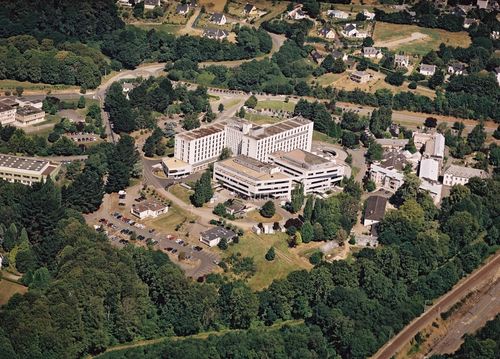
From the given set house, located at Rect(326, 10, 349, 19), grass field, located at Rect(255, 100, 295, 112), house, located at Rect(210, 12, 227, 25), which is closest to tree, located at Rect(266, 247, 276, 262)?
grass field, located at Rect(255, 100, 295, 112)

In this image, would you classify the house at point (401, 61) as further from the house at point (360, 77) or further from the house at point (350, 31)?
the house at point (350, 31)

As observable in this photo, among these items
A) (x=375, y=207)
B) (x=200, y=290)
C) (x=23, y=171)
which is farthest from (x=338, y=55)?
(x=200, y=290)

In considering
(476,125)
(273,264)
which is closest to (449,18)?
(476,125)

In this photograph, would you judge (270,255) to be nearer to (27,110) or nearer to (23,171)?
(23,171)

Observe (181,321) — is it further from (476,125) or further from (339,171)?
(476,125)

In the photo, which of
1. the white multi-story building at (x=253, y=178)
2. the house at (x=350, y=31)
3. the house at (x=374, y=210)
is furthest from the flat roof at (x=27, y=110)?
the house at (x=350, y=31)

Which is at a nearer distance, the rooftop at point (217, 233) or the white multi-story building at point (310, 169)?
the rooftop at point (217, 233)
